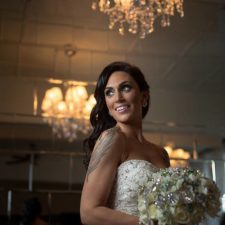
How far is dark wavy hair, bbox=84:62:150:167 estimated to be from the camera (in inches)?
78.8

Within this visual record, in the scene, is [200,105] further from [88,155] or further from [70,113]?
[88,155]

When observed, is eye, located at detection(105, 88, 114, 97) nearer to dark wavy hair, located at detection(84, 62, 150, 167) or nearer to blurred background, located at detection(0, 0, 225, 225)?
dark wavy hair, located at detection(84, 62, 150, 167)

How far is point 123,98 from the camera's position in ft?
6.34

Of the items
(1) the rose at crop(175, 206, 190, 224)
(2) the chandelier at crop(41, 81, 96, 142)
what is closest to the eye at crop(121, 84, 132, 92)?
(1) the rose at crop(175, 206, 190, 224)

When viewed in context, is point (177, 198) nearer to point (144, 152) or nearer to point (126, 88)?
point (144, 152)

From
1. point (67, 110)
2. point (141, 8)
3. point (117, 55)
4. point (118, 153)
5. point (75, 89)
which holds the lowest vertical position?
point (118, 153)

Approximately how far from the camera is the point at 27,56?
688cm

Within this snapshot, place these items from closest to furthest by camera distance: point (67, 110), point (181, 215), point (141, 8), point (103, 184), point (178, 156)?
1. point (181, 215)
2. point (103, 184)
3. point (141, 8)
4. point (67, 110)
5. point (178, 156)

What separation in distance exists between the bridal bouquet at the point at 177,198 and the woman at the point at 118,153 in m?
0.17

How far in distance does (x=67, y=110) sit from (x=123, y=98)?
16.6 feet

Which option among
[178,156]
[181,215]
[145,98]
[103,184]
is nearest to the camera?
[181,215]

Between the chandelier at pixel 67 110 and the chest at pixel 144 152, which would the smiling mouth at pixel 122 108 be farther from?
the chandelier at pixel 67 110

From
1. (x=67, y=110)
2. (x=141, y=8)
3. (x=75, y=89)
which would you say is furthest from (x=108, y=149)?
(x=75, y=89)

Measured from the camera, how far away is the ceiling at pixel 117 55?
19.8ft
